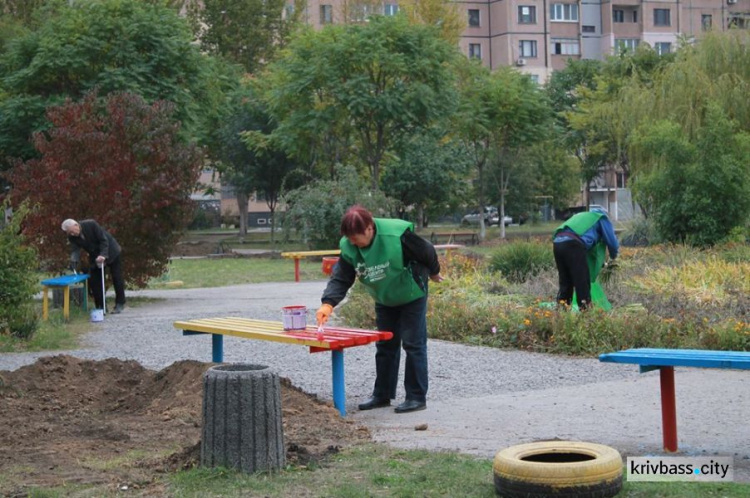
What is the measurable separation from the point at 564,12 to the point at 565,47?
242 centimetres

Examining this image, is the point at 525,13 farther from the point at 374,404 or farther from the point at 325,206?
the point at 374,404

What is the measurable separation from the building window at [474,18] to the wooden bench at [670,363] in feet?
248

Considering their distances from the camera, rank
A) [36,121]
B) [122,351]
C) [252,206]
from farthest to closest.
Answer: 1. [252,206]
2. [36,121]
3. [122,351]

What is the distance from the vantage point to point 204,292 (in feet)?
75.2

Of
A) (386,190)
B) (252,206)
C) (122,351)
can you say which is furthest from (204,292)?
(252,206)

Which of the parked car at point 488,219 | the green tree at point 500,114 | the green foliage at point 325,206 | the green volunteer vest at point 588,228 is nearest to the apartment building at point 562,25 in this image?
the parked car at point 488,219

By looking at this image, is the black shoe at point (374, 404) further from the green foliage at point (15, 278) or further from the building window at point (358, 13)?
the building window at point (358, 13)

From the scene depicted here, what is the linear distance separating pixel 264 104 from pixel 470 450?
135 feet

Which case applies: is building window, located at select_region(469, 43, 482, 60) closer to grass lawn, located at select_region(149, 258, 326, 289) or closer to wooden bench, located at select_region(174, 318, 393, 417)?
grass lawn, located at select_region(149, 258, 326, 289)

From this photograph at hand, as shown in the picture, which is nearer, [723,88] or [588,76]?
[723,88]

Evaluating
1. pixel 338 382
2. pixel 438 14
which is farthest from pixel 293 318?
pixel 438 14

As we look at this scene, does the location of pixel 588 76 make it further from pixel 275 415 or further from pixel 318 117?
pixel 275 415

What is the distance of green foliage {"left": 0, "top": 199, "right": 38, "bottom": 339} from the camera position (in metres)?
12.9

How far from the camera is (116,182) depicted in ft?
63.8
